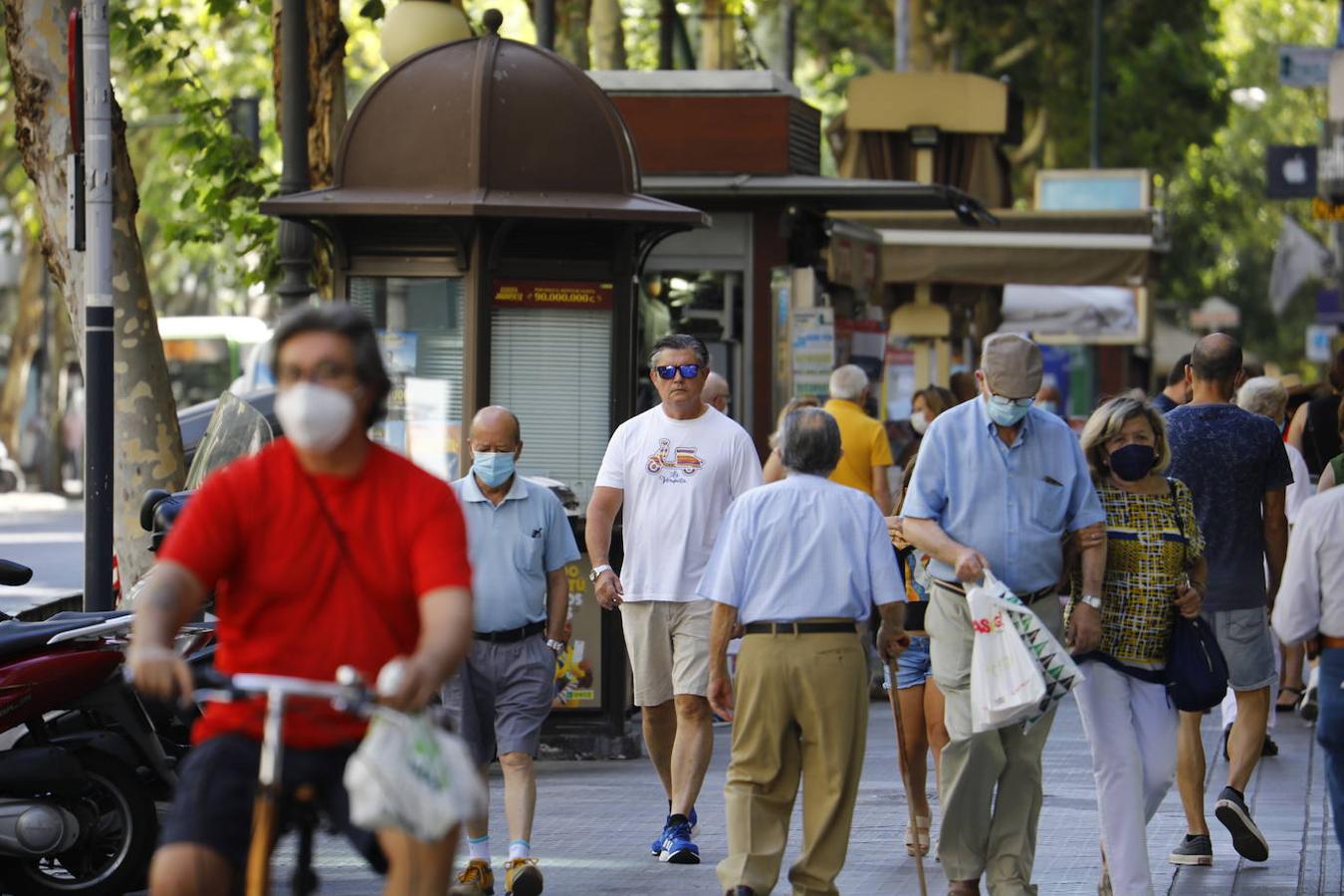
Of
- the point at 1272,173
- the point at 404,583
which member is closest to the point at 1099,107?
the point at 1272,173

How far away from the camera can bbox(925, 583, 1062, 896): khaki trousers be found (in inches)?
286

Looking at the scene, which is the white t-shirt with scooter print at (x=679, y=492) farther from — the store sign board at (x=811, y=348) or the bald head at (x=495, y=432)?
the store sign board at (x=811, y=348)

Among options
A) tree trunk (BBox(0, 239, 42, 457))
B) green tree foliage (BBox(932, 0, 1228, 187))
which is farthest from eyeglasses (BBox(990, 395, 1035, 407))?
tree trunk (BBox(0, 239, 42, 457))

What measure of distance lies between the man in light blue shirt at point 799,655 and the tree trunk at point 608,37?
52.6ft

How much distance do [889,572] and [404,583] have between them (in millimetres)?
2692

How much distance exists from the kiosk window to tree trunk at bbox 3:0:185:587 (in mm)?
1326

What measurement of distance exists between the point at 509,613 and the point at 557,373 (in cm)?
363

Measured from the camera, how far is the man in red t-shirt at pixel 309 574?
4555 mm

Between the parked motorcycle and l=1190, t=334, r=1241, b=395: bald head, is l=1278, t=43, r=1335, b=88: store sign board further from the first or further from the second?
the parked motorcycle

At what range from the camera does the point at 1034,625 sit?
6.90m

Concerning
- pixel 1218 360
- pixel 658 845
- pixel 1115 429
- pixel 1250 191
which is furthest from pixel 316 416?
pixel 1250 191

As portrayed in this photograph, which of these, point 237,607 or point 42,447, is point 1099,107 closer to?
point 42,447

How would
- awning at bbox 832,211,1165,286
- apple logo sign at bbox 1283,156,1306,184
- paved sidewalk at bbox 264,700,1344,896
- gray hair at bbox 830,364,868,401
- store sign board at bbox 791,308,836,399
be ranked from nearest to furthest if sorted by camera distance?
paved sidewalk at bbox 264,700,1344,896 < gray hair at bbox 830,364,868,401 < store sign board at bbox 791,308,836,399 < awning at bbox 832,211,1165,286 < apple logo sign at bbox 1283,156,1306,184

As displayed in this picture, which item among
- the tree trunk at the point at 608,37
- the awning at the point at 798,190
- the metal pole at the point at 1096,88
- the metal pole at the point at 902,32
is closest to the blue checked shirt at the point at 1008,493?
the awning at the point at 798,190
